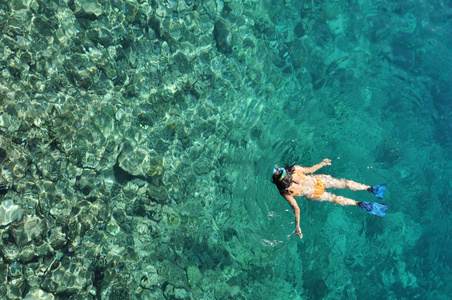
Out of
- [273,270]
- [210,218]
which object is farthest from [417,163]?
[210,218]

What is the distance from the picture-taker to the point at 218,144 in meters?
Answer: 8.03

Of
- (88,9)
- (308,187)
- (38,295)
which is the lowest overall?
(38,295)

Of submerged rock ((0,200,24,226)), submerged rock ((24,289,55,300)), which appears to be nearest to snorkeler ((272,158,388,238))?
submerged rock ((24,289,55,300))

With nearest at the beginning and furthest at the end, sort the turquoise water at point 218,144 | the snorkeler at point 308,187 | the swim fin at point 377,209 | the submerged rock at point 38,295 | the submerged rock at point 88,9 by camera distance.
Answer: the submerged rock at point 38,295 < the snorkeler at point 308,187 < the turquoise water at point 218,144 < the swim fin at point 377,209 < the submerged rock at point 88,9

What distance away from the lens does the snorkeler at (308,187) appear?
639 centimetres

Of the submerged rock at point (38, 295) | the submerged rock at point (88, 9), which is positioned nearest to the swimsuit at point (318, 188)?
the submerged rock at point (38, 295)

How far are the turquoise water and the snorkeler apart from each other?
2.80ft

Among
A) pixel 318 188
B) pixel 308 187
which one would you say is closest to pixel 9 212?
pixel 308 187

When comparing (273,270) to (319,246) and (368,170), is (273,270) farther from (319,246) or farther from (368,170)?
(368,170)

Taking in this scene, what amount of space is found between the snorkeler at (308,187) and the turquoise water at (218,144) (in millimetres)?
854

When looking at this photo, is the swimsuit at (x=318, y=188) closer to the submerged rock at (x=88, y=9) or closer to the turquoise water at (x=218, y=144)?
the turquoise water at (x=218, y=144)

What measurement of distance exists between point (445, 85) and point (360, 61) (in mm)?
2475

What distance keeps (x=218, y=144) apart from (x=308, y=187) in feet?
8.01

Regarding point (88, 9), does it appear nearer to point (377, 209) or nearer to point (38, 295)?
point (38, 295)
